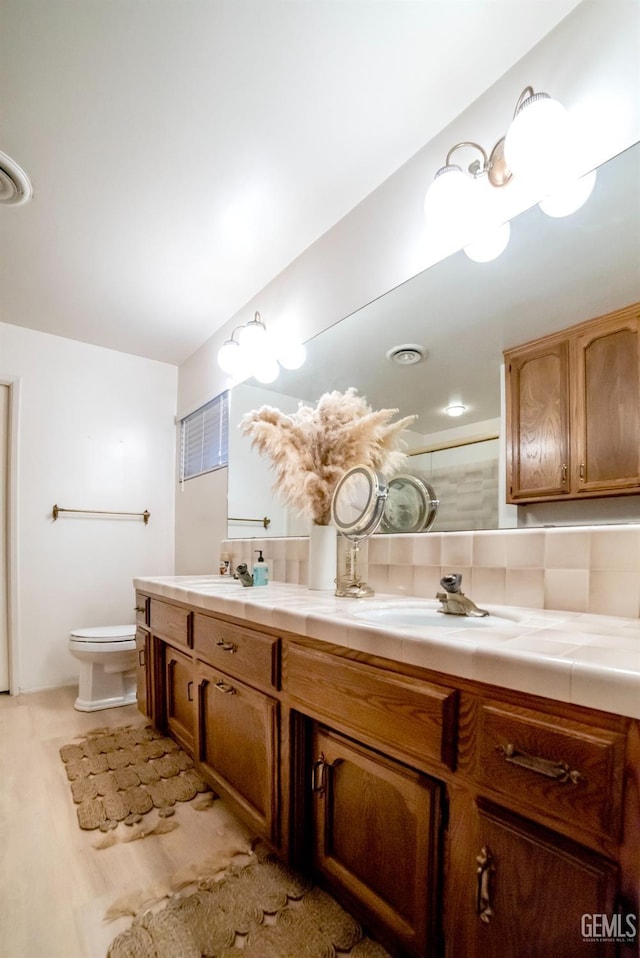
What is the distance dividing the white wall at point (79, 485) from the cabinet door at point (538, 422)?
262 cm

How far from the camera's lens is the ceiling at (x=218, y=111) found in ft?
3.70

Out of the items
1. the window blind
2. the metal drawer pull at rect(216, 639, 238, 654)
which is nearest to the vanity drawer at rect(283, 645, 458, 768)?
the metal drawer pull at rect(216, 639, 238, 654)

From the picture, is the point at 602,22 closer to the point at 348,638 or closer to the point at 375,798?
the point at 348,638

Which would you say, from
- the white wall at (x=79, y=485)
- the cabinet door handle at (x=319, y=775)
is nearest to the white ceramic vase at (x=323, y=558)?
the cabinet door handle at (x=319, y=775)

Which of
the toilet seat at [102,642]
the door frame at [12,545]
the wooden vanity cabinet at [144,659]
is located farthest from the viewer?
the door frame at [12,545]

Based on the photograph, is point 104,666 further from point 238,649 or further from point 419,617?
point 419,617

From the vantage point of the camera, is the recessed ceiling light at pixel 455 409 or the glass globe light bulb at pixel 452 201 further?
the recessed ceiling light at pixel 455 409

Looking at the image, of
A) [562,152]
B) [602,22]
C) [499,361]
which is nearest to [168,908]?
[499,361]

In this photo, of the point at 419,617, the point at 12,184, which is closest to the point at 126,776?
the point at 419,617

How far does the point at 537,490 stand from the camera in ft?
3.91

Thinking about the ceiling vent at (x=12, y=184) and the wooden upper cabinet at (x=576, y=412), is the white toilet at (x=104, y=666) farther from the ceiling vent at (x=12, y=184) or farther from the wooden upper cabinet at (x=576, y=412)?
the wooden upper cabinet at (x=576, y=412)

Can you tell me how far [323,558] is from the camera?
1644 mm

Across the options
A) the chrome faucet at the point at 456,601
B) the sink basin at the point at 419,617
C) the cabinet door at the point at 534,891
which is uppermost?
the chrome faucet at the point at 456,601

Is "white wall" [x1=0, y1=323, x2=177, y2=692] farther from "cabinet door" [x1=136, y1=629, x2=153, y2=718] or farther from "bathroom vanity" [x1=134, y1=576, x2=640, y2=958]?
"bathroom vanity" [x1=134, y1=576, x2=640, y2=958]
